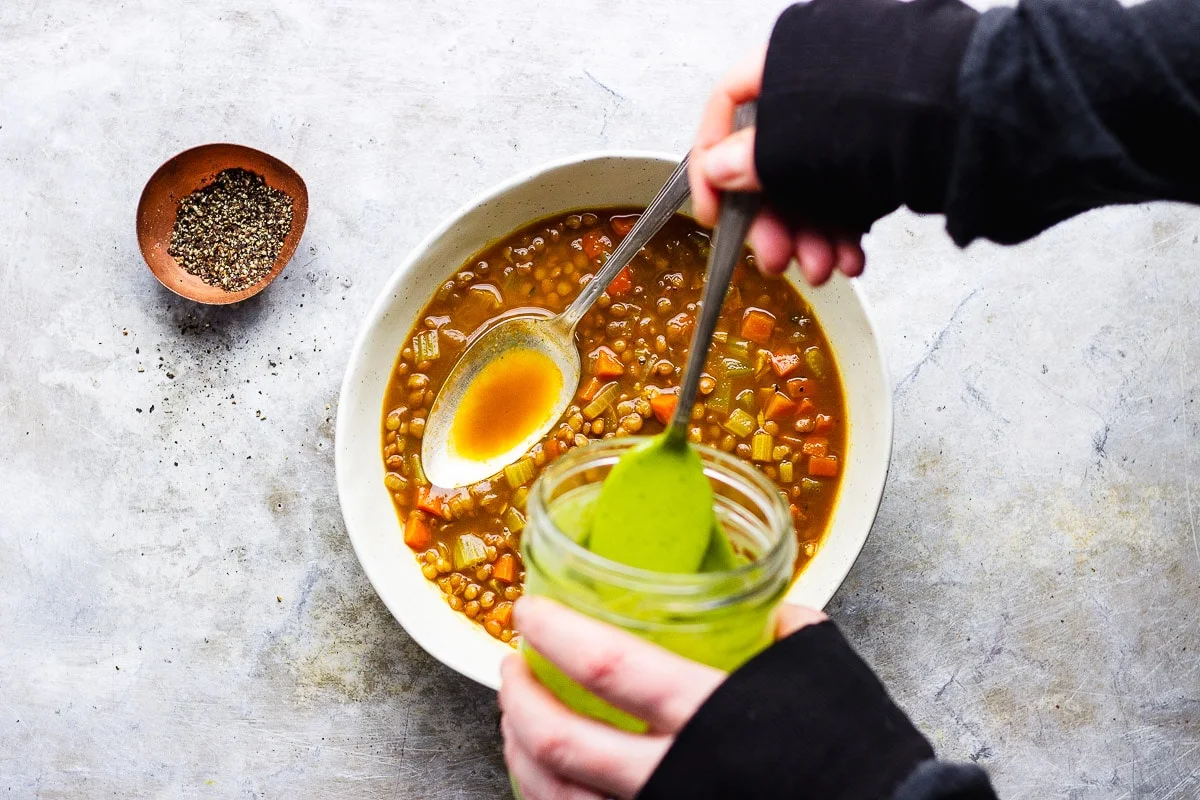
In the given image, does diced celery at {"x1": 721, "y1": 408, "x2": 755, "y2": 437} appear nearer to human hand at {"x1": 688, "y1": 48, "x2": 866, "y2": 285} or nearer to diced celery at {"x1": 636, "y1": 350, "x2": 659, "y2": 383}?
diced celery at {"x1": 636, "y1": 350, "x2": 659, "y2": 383}

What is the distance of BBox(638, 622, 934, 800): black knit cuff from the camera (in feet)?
3.88

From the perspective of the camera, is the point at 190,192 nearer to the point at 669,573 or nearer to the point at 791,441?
the point at 791,441

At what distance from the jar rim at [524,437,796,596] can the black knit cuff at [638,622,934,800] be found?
0.40 ft

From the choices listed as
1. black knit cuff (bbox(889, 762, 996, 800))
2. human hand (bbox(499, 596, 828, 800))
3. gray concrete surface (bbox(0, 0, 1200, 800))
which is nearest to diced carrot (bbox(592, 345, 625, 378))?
gray concrete surface (bbox(0, 0, 1200, 800))

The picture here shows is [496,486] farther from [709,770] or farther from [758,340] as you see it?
[709,770]

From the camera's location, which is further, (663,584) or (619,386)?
(619,386)

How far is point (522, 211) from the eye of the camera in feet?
7.39

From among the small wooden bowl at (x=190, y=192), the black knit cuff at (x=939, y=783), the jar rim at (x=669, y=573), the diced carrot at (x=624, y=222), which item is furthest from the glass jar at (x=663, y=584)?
the small wooden bowl at (x=190, y=192)

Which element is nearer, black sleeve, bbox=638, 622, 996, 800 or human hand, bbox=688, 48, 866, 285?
black sleeve, bbox=638, 622, 996, 800

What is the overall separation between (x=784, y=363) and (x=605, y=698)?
4.10 feet

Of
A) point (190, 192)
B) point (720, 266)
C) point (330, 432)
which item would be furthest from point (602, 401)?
point (190, 192)

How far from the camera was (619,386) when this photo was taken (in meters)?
2.30

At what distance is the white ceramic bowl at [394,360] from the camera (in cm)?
212

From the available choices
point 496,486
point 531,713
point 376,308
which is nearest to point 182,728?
point 496,486
